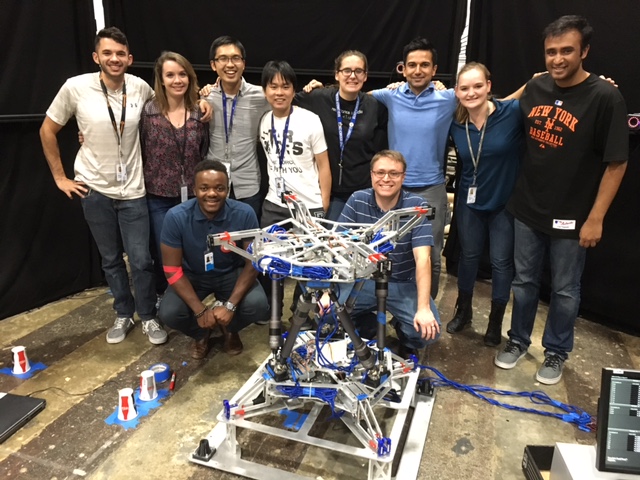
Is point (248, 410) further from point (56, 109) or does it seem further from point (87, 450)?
point (56, 109)

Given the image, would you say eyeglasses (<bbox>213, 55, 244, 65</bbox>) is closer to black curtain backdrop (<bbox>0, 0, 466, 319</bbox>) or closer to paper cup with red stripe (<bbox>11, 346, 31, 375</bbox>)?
black curtain backdrop (<bbox>0, 0, 466, 319</bbox>)

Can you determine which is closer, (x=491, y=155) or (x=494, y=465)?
(x=494, y=465)

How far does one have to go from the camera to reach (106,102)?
2820 mm

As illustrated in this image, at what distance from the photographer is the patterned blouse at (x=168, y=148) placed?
2910 mm

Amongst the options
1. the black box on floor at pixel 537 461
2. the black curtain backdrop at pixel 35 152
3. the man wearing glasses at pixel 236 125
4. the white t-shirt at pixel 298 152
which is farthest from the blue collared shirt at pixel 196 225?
the black box on floor at pixel 537 461

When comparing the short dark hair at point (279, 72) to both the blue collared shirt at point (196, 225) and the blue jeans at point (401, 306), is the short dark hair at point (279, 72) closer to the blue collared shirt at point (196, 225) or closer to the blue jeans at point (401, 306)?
the blue collared shirt at point (196, 225)

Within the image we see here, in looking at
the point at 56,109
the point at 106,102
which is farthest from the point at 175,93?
the point at 56,109

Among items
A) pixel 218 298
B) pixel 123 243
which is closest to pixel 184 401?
pixel 218 298

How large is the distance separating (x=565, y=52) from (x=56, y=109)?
265cm

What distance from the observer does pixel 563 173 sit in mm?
2508

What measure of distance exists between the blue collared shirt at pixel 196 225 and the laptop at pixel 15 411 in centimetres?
102

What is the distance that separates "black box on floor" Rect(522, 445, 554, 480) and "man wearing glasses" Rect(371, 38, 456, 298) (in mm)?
1185

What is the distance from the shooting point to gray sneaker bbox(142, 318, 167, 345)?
3.16m

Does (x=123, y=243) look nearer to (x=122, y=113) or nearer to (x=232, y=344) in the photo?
(x=122, y=113)
